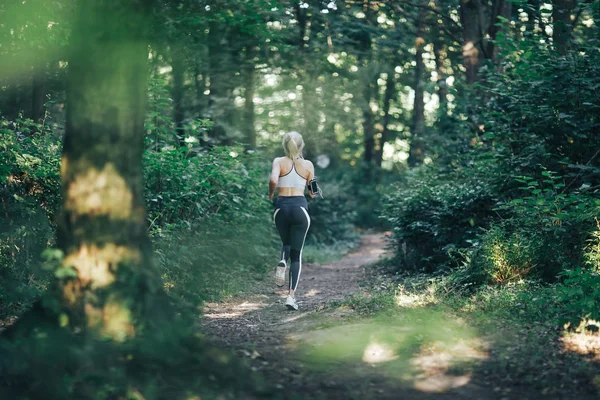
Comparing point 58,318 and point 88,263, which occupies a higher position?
point 88,263

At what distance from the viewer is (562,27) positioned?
10812 millimetres

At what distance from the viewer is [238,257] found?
41.7 feet

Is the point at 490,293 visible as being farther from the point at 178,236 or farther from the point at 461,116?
the point at 461,116

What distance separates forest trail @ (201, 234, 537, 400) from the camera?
497 centimetres

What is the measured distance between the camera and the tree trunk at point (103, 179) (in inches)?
185

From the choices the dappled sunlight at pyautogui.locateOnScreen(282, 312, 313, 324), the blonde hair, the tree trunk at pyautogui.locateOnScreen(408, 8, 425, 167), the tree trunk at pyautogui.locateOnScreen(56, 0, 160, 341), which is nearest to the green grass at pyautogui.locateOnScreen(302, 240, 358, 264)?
the tree trunk at pyautogui.locateOnScreen(408, 8, 425, 167)

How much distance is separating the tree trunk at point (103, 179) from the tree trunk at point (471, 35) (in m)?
13.2

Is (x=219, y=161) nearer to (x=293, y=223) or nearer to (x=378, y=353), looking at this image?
(x=293, y=223)

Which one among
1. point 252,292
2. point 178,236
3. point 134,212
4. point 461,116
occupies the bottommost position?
point 252,292

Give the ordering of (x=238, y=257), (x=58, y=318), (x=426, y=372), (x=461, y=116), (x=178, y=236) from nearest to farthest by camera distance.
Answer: (x=58, y=318), (x=426, y=372), (x=178, y=236), (x=238, y=257), (x=461, y=116)

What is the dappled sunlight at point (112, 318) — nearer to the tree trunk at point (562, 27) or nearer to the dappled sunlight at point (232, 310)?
the dappled sunlight at point (232, 310)

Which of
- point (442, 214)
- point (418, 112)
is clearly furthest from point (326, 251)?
point (418, 112)

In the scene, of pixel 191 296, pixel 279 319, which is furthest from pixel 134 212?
pixel 279 319

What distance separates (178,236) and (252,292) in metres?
1.60
